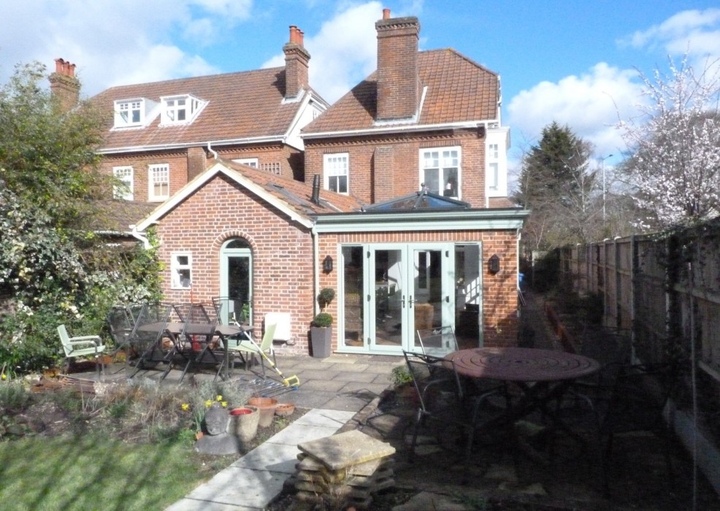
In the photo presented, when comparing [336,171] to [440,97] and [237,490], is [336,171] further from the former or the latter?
[237,490]

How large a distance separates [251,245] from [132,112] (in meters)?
16.3

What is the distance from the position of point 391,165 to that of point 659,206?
7762mm

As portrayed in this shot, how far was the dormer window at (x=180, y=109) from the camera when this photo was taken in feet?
80.7

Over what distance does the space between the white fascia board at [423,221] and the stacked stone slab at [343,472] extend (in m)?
6.65

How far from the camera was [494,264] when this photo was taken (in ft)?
35.7

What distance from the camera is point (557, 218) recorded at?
33.1 m

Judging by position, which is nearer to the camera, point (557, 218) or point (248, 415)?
point (248, 415)

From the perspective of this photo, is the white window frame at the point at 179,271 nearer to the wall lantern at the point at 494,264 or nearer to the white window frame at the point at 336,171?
the wall lantern at the point at 494,264

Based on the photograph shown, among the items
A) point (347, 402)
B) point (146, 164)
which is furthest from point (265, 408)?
point (146, 164)

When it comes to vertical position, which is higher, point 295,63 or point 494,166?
point 295,63

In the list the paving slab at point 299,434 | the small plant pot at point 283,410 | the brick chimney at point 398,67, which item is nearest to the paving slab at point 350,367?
the small plant pot at point 283,410

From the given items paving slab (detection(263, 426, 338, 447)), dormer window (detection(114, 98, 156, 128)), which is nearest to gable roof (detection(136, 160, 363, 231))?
paving slab (detection(263, 426, 338, 447))

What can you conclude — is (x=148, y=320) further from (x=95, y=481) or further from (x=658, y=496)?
(x=658, y=496)

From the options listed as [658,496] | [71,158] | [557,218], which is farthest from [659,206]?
[557,218]
